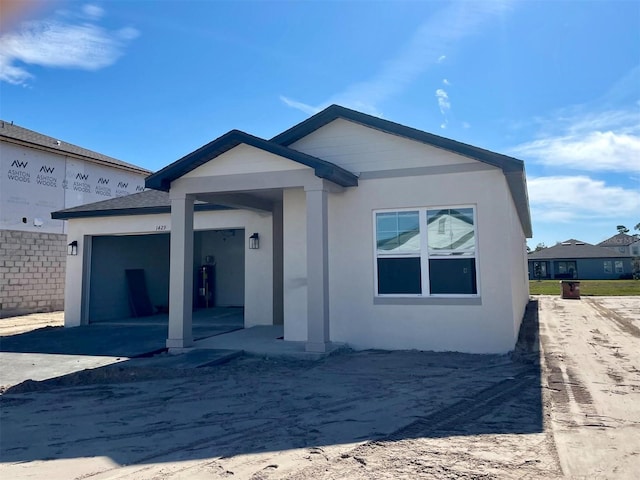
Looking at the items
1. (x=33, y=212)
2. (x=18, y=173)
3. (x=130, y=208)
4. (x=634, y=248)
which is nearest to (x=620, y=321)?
(x=130, y=208)

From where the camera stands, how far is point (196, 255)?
18.3 m

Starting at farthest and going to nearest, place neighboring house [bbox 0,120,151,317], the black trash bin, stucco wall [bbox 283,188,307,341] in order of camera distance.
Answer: the black trash bin < neighboring house [bbox 0,120,151,317] < stucco wall [bbox 283,188,307,341]

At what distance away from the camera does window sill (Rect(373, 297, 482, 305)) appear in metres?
8.38

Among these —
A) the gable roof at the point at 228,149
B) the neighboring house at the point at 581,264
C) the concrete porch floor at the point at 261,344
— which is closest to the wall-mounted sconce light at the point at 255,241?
the concrete porch floor at the point at 261,344

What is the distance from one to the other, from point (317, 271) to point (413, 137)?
10.4 feet

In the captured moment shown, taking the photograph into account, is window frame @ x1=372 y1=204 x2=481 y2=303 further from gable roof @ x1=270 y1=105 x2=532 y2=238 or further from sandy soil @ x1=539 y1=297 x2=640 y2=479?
sandy soil @ x1=539 y1=297 x2=640 y2=479

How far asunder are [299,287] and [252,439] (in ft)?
17.8

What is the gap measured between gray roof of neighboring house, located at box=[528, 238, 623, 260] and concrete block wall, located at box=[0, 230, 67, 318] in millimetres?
51419

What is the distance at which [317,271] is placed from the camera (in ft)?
27.2

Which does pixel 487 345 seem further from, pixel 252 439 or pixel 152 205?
pixel 152 205

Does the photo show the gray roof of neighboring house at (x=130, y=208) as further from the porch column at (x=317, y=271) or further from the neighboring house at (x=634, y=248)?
the neighboring house at (x=634, y=248)

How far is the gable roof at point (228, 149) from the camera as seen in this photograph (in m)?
8.33

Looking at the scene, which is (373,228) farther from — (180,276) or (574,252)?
(574,252)

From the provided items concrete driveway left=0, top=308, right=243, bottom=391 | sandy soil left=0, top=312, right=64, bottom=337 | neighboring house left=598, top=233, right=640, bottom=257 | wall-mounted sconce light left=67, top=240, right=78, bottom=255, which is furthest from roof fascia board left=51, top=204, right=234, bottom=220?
neighboring house left=598, top=233, right=640, bottom=257
